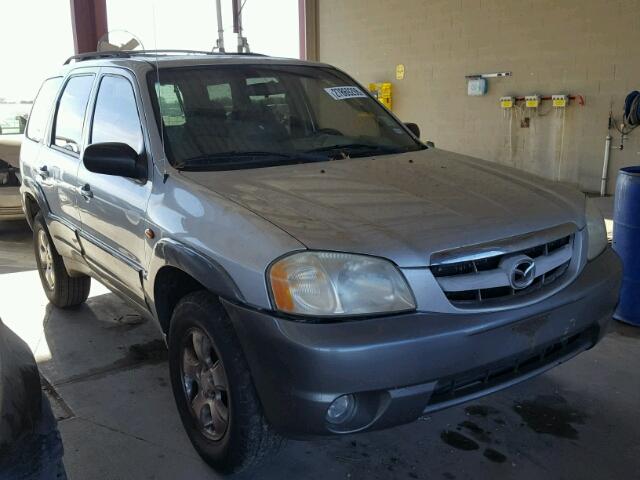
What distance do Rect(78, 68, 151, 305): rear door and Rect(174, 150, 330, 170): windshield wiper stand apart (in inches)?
9.3

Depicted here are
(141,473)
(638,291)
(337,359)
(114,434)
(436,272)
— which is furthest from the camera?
(638,291)

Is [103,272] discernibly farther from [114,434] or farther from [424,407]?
[424,407]

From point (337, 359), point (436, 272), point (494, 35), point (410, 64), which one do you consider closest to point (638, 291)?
point (436, 272)

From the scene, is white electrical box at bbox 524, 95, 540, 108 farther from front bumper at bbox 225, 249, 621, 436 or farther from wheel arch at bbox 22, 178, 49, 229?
front bumper at bbox 225, 249, 621, 436

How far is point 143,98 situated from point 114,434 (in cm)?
162

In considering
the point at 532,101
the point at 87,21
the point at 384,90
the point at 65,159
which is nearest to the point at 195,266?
the point at 65,159

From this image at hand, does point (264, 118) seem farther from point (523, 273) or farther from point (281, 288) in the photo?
point (523, 273)

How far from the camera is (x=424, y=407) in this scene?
2145mm

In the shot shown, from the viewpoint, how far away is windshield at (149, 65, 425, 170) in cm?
292

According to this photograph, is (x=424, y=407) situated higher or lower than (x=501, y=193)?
lower

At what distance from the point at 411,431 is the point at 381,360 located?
1.06 meters

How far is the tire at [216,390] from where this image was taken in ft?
7.45

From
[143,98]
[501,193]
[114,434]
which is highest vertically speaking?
[143,98]

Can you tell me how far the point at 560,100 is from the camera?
8461mm
